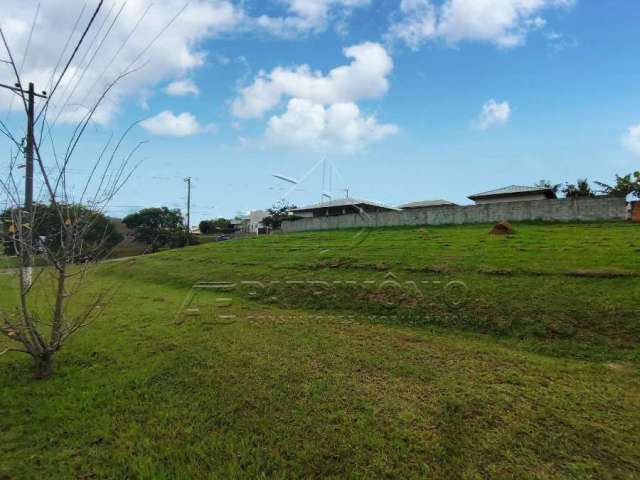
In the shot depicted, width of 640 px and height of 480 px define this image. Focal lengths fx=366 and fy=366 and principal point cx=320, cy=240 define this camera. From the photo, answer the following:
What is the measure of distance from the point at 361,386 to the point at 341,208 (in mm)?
31131

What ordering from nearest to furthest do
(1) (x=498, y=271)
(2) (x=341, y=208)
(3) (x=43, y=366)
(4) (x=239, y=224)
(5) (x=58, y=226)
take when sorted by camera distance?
(3) (x=43, y=366) → (5) (x=58, y=226) → (1) (x=498, y=271) → (2) (x=341, y=208) → (4) (x=239, y=224)

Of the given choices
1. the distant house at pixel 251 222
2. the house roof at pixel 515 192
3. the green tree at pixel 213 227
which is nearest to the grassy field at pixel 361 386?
the house roof at pixel 515 192

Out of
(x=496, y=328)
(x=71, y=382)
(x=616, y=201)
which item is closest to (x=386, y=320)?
(x=496, y=328)

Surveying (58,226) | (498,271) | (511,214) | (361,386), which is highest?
(511,214)

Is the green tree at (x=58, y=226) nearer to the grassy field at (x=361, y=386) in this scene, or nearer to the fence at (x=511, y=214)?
the grassy field at (x=361, y=386)

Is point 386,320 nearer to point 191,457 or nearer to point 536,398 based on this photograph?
point 536,398

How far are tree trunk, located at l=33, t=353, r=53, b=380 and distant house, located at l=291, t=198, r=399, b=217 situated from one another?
1059 inches

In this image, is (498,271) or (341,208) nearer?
(498,271)

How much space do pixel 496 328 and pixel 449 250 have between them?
5508 mm

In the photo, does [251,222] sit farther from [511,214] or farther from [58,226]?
[58,226]

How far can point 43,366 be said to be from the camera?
4215 millimetres

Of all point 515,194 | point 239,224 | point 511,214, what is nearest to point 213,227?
point 239,224

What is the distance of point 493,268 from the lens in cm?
809

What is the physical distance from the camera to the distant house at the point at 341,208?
107ft
